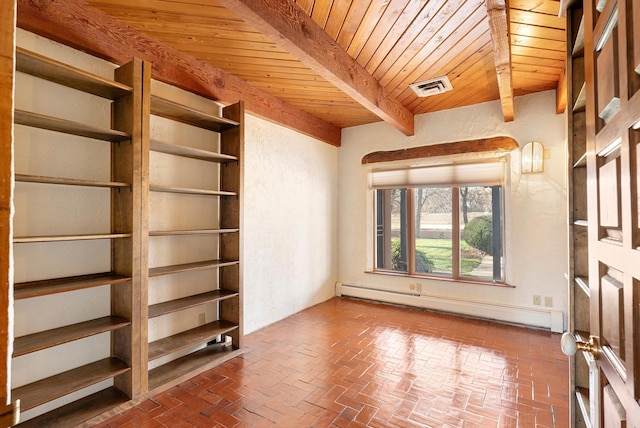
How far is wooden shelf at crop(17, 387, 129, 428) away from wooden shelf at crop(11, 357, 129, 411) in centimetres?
22

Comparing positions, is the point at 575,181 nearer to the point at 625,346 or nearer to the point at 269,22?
the point at 625,346

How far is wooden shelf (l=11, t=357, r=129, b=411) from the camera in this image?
182 cm

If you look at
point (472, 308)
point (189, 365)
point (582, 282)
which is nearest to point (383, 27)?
point (582, 282)

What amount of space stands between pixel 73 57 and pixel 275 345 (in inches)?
117

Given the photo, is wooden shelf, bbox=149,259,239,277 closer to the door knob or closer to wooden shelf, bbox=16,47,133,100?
wooden shelf, bbox=16,47,133,100

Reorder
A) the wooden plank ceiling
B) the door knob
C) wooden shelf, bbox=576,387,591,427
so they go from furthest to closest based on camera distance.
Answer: the wooden plank ceiling → wooden shelf, bbox=576,387,591,427 → the door knob

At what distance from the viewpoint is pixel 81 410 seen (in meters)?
2.08

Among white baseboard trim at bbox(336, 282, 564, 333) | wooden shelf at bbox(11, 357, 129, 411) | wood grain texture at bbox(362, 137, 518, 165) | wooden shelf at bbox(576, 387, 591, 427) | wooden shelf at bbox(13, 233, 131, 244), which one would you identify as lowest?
white baseboard trim at bbox(336, 282, 564, 333)

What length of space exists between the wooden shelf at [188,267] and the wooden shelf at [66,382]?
0.67m

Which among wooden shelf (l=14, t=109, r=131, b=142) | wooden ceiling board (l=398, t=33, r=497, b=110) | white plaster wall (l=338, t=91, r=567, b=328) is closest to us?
wooden shelf (l=14, t=109, r=131, b=142)

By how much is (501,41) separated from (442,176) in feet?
7.36

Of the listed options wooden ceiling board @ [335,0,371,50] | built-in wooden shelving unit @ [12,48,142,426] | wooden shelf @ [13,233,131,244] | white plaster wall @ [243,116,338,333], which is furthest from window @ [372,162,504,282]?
wooden shelf @ [13,233,131,244]

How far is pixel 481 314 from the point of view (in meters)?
3.94

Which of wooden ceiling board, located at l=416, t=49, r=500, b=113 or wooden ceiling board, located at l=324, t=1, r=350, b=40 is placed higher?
wooden ceiling board, located at l=416, t=49, r=500, b=113
